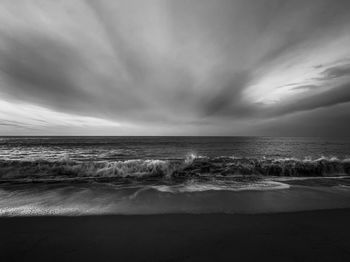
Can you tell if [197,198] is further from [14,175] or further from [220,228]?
[14,175]

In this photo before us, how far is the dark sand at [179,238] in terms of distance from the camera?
2.56m

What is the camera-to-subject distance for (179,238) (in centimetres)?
300

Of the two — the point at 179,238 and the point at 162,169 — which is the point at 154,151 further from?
the point at 179,238

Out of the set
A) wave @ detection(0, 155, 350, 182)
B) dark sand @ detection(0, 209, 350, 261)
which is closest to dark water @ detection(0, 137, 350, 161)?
wave @ detection(0, 155, 350, 182)

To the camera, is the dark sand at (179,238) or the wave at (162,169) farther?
the wave at (162,169)

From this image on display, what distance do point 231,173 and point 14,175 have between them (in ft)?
45.2

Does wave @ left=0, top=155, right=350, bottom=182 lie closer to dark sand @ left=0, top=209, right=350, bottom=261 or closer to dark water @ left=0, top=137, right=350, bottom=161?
dark sand @ left=0, top=209, right=350, bottom=261

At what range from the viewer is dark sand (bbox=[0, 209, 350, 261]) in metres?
2.56

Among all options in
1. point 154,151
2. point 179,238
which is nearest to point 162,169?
point 179,238

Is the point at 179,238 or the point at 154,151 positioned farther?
the point at 154,151

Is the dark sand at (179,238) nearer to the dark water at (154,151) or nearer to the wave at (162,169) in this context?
the wave at (162,169)

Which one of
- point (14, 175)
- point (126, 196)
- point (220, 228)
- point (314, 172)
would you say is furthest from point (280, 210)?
point (14, 175)

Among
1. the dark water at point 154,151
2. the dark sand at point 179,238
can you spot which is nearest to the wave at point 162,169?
the dark sand at point 179,238

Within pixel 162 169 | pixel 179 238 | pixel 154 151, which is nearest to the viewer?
pixel 179 238
